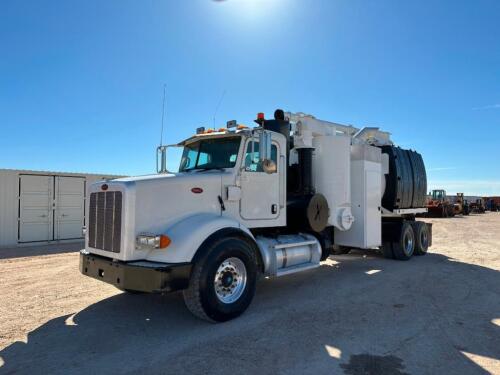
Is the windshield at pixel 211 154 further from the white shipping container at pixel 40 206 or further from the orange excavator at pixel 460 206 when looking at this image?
the orange excavator at pixel 460 206

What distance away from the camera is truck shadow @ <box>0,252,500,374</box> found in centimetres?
390

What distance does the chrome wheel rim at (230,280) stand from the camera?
538 centimetres

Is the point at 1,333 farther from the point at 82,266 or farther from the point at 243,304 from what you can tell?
the point at 243,304

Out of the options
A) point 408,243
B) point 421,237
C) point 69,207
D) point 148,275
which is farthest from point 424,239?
point 69,207

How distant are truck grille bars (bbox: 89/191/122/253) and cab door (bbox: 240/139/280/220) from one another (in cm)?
196

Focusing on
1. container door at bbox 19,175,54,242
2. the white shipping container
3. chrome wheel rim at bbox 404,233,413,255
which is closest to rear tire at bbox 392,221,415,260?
chrome wheel rim at bbox 404,233,413,255

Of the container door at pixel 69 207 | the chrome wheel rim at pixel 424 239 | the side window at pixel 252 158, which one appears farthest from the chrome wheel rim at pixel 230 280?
the container door at pixel 69 207

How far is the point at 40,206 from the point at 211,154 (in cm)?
1000

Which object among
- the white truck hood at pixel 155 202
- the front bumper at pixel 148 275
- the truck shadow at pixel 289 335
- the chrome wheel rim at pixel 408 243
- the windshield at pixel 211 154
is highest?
the windshield at pixel 211 154

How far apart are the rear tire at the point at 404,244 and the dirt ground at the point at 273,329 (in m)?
2.30

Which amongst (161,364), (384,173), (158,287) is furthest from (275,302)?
(384,173)

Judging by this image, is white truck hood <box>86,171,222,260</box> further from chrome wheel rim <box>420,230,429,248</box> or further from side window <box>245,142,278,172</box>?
chrome wheel rim <box>420,230,429,248</box>

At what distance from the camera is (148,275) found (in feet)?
15.5

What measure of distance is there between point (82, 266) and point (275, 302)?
10.0 ft
